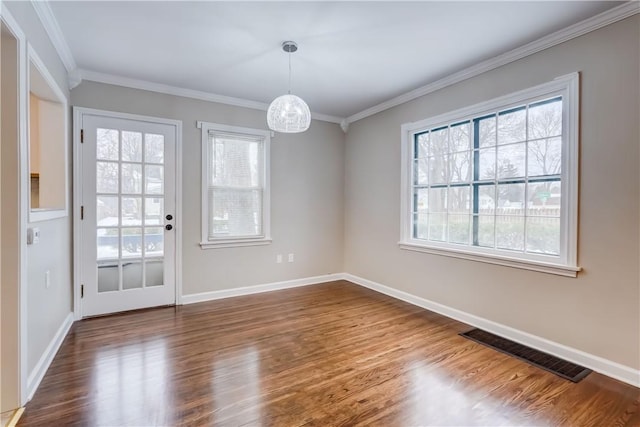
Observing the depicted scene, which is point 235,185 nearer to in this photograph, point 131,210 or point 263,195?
point 263,195

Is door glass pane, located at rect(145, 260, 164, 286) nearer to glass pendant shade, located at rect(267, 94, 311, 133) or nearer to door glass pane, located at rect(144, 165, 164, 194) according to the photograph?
door glass pane, located at rect(144, 165, 164, 194)

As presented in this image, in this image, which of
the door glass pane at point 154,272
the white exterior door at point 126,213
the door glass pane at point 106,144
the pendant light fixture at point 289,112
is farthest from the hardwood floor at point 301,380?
the pendant light fixture at point 289,112

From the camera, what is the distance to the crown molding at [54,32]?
88.4 inches

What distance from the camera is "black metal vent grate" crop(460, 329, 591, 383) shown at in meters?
2.39

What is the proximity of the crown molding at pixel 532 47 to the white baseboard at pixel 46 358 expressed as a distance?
425 centimetres

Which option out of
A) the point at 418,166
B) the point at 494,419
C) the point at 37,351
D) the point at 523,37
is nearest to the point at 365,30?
the point at 523,37

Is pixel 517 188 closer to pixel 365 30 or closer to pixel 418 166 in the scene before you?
pixel 418 166

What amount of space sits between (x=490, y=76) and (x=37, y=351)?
14.2ft

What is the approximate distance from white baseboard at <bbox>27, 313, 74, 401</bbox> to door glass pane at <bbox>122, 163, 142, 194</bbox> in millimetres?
1384

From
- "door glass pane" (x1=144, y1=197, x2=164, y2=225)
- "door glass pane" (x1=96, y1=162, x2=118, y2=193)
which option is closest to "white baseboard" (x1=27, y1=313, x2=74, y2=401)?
"door glass pane" (x1=144, y1=197, x2=164, y2=225)

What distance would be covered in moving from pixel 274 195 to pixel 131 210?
1752mm

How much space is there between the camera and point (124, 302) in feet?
11.9

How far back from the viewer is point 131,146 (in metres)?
3.63

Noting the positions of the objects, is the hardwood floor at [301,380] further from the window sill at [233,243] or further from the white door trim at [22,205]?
the window sill at [233,243]
